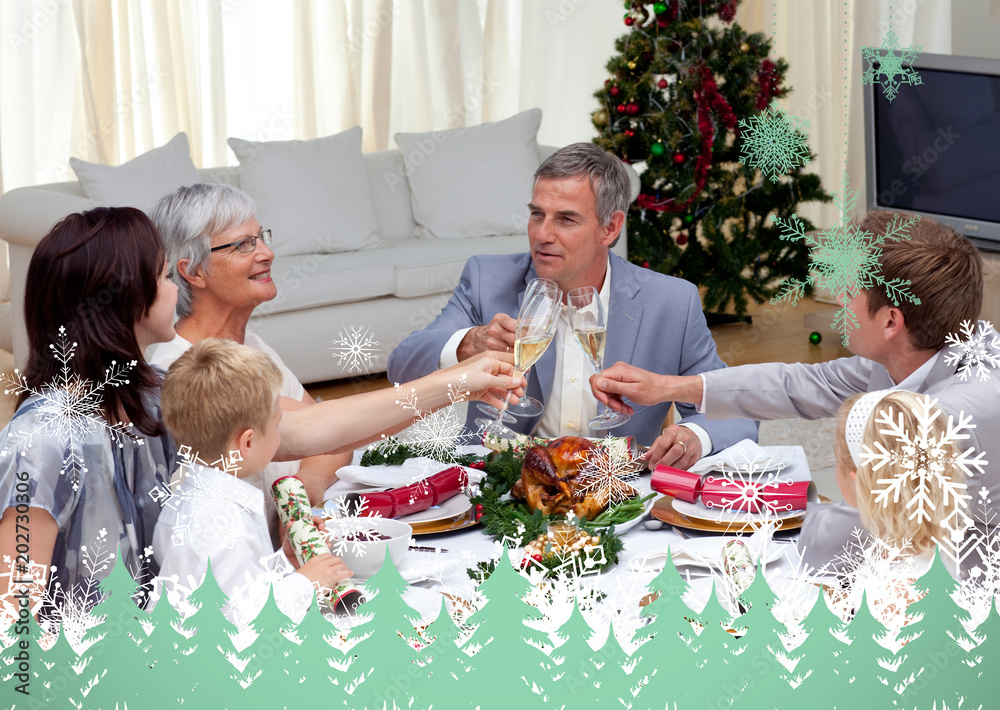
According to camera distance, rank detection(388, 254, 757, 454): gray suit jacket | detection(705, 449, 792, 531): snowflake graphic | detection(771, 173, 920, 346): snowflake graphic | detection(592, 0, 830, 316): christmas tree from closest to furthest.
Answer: detection(771, 173, 920, 346): snowflake graphic < detection(705, 449, 792, 531): snowflake graphic < detection(388, 254, 757, 454): gray suit jacket < detection(592, 0, 830, 316): christmas tree

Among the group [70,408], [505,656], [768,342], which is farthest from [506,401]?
[768,342]

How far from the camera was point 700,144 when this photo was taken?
5.28 metres

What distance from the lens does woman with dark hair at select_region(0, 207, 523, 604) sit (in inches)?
41.9

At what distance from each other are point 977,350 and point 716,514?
600 mm

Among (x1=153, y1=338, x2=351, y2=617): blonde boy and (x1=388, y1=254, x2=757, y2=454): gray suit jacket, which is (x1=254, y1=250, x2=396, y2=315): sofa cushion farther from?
(x1=153, y1=338, x2=351, y2=617): blonde boy

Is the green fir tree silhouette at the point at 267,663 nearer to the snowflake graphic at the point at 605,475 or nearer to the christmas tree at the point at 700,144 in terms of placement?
the snowflake graphic at the point at 605,475

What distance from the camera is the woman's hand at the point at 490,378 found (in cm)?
159

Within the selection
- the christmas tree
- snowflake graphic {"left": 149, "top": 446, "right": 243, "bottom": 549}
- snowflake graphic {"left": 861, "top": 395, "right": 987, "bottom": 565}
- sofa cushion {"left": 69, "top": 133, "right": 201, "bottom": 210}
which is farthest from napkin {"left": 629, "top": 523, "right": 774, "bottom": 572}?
the christmas tree

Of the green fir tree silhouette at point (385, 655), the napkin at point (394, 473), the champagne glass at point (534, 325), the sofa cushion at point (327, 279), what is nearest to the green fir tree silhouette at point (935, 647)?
the green fir tree silhouette at point (385, 655)

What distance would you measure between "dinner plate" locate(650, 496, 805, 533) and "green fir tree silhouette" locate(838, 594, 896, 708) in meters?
0.65

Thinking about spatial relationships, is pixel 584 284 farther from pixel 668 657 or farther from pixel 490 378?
pixel 668 657

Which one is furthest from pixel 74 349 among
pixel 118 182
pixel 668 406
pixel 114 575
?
pixel 118 182

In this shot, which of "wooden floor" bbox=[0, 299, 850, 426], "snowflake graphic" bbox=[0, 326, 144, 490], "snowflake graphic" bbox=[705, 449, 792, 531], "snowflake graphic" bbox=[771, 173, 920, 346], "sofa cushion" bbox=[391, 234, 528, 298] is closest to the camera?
"snowflake graphic" bbox=[771, 173, 920, 346]

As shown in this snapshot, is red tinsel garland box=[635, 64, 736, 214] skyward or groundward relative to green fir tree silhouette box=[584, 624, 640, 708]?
skyward
